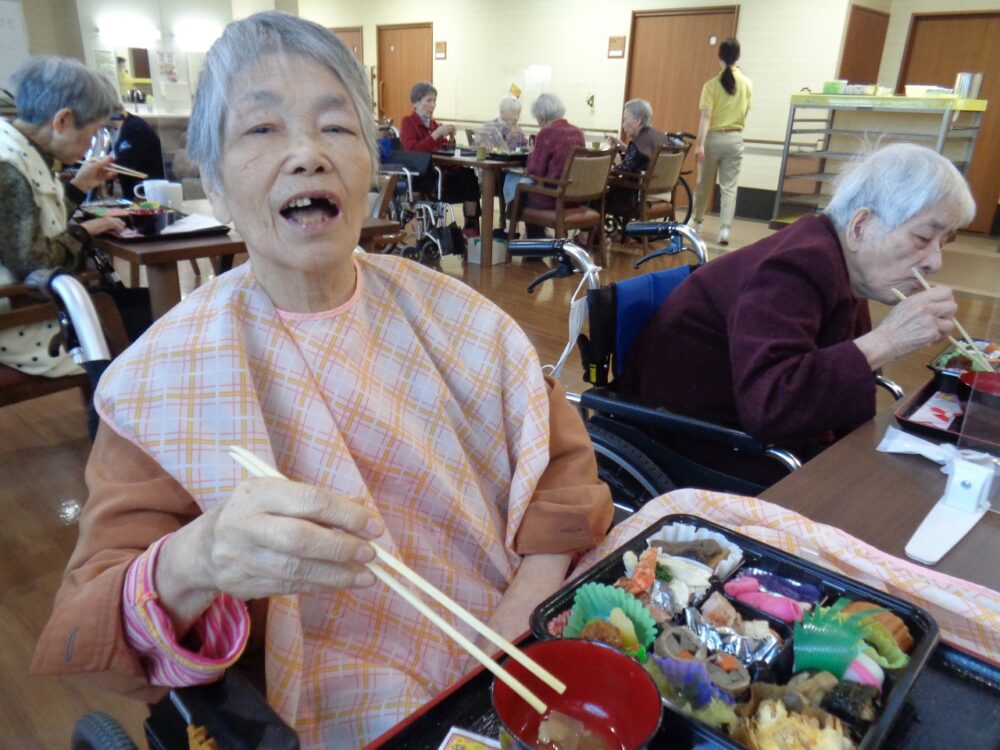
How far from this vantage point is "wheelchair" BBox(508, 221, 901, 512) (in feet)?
4.81

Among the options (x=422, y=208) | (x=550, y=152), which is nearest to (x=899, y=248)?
(x=550, y=152)

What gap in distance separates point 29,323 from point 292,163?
5.13ft

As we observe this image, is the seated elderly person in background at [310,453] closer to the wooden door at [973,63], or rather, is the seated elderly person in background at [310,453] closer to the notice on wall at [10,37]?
the notice on wall at [10,37]

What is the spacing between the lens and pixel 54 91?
7.74 feet

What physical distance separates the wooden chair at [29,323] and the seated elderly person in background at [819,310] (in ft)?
4.68

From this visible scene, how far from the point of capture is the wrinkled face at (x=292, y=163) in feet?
2.98

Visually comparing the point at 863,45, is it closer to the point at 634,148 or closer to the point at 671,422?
the point at 634,148

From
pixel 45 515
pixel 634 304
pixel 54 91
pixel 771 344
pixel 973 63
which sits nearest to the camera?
pixel 771 344

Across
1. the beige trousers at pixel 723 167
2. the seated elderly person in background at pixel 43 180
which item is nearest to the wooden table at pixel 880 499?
the seated elderly person in background at pixel 43 180

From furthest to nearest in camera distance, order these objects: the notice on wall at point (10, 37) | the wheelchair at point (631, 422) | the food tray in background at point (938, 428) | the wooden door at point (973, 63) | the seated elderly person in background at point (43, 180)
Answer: the wooden door at point (973, 63)
the notice on wall at point (10, 37)
the seated elderly person in background at point (43, 180)
the wheelchair at point (631, 422)
the food tray in background at point (938, 428)

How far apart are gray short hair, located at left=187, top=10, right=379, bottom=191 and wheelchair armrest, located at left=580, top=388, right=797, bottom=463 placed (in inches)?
33.7

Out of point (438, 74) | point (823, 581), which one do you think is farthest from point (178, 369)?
point (438, 74)

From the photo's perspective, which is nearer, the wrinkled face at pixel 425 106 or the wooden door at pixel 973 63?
the wrinkled face at pixel 425 106

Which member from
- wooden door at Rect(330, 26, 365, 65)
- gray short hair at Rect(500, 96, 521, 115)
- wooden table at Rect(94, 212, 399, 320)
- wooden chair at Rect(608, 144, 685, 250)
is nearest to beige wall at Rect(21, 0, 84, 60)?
gray short hair at Rect(500, 96, 521, 115)
